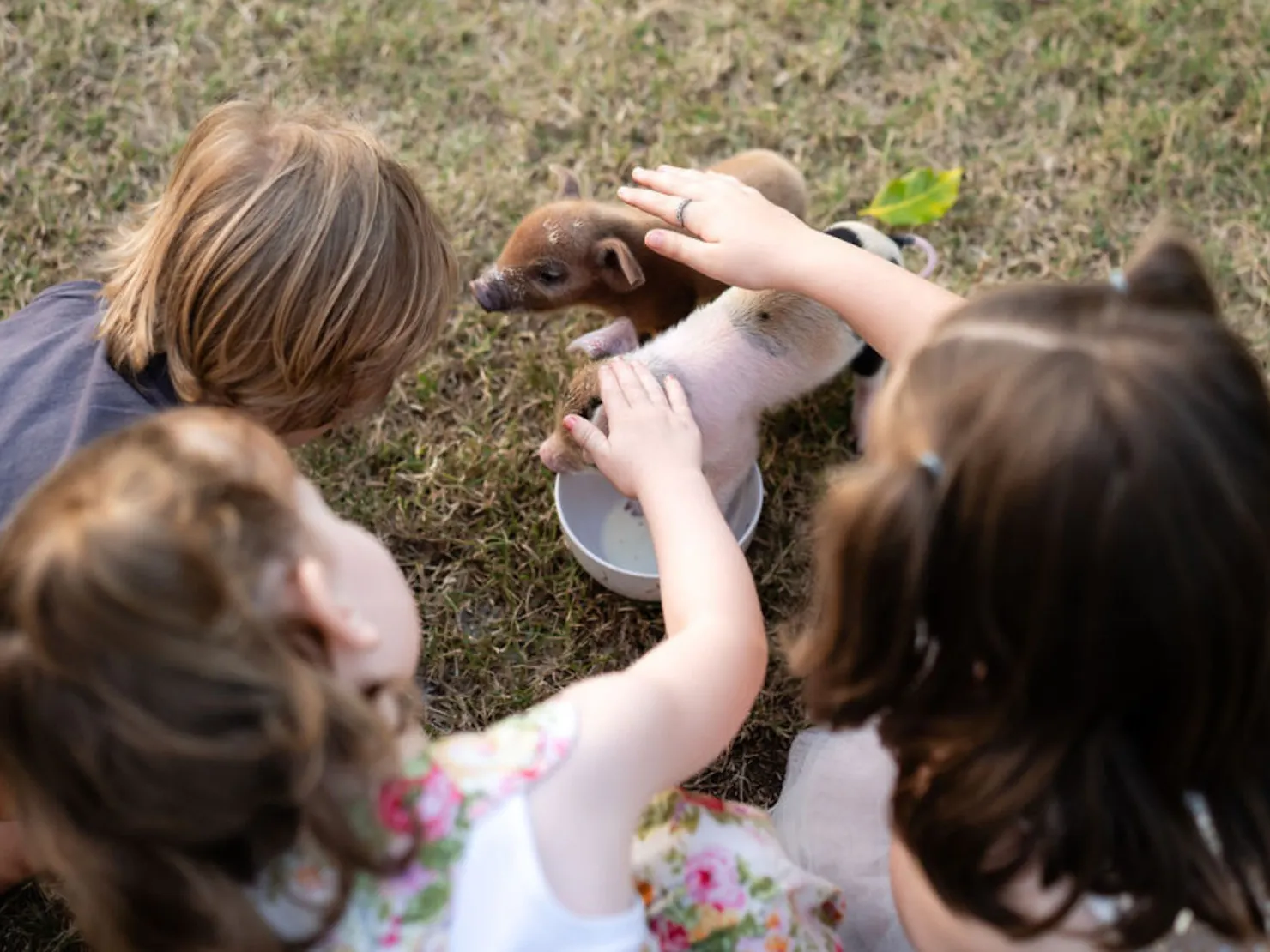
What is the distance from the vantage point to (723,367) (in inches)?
71.6

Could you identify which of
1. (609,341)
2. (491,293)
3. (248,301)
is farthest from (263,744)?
(491,293)

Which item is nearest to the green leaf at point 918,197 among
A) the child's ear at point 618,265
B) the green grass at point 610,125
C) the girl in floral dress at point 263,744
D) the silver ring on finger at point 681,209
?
the green grass at point 610,125

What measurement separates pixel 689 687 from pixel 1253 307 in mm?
1661

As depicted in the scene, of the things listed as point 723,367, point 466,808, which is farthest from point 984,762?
point 723,367

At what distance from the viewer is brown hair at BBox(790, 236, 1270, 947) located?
2.81 ft

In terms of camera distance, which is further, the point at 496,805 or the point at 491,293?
the point at 491,293

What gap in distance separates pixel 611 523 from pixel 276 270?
2.64ft

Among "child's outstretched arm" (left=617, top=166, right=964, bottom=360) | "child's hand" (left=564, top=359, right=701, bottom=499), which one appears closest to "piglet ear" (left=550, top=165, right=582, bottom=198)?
"child's outstretched arm" (left=617, top=166, right=964, bottom=360)

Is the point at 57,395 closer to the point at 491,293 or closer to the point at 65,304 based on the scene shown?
the point at 65,304

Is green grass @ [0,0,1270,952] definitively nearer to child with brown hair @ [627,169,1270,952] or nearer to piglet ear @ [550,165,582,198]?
piglet ear @ [550,165,582,198]

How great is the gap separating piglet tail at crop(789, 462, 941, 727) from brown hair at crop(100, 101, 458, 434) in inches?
30.4

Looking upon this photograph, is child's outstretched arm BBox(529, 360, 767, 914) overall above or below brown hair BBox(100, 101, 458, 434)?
below

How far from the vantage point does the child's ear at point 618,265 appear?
1.99 metres

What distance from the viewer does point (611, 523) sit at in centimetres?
206
